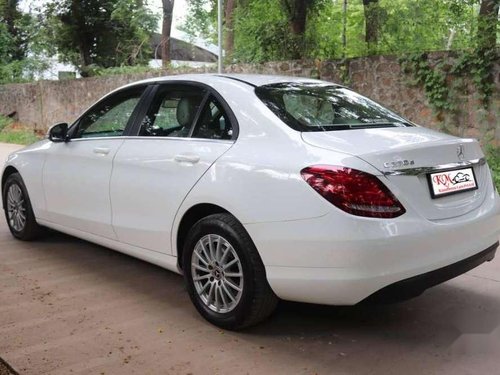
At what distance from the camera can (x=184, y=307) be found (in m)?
4.08

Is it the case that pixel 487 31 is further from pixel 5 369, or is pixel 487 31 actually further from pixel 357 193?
pixel 5 369

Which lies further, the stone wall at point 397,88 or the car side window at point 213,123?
the stone wall at point 397,88

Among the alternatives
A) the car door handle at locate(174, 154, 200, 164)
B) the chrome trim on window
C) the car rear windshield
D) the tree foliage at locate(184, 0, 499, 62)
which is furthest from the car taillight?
the tree foliage at locate(184, 0, 499, 62)

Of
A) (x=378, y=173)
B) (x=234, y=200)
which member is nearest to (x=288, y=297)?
(x=234, y=200)

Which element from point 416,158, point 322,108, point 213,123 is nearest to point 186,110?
point 213,123

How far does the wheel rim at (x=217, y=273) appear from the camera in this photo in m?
3.52

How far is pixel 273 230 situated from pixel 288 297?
1.36 feet

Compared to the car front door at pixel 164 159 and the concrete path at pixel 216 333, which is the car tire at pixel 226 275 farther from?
the car front door at pixel 164 159

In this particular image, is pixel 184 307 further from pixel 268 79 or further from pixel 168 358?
pixel 268 79

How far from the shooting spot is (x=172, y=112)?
14.2ft

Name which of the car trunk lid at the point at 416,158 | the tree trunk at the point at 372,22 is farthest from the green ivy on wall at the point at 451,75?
the tree trunk at the point at 372,22

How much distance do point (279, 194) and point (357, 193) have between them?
0.44 metres

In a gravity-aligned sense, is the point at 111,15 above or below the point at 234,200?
above

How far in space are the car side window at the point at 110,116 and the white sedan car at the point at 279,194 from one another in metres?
0.03
